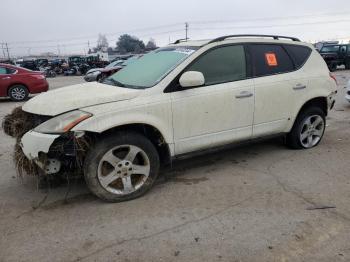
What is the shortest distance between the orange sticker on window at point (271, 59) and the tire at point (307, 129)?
0.94 meters

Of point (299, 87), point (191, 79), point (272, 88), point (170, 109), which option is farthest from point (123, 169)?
point (299, 87)

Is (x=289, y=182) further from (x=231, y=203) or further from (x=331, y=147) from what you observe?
(x=331, y=147)

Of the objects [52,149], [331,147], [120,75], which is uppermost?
[120,75]

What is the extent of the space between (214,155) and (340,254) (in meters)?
2.65

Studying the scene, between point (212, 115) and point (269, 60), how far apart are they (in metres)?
1.32

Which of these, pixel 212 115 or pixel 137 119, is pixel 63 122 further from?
pixel 212 115

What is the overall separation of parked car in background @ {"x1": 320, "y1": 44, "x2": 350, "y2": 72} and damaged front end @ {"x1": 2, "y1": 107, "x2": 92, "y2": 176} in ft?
75.8

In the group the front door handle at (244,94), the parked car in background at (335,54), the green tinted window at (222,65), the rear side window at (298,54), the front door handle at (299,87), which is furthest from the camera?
the parked car in background at (335,54)

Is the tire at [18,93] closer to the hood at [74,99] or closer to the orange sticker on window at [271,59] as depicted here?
the hood at [74,99]

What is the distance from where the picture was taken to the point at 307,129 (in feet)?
17.8

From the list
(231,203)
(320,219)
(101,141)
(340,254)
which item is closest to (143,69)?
(101,141)

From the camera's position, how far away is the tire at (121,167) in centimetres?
362

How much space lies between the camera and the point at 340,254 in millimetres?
2850

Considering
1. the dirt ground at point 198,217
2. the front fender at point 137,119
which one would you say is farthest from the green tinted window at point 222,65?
the dirt ground at point 198,217
